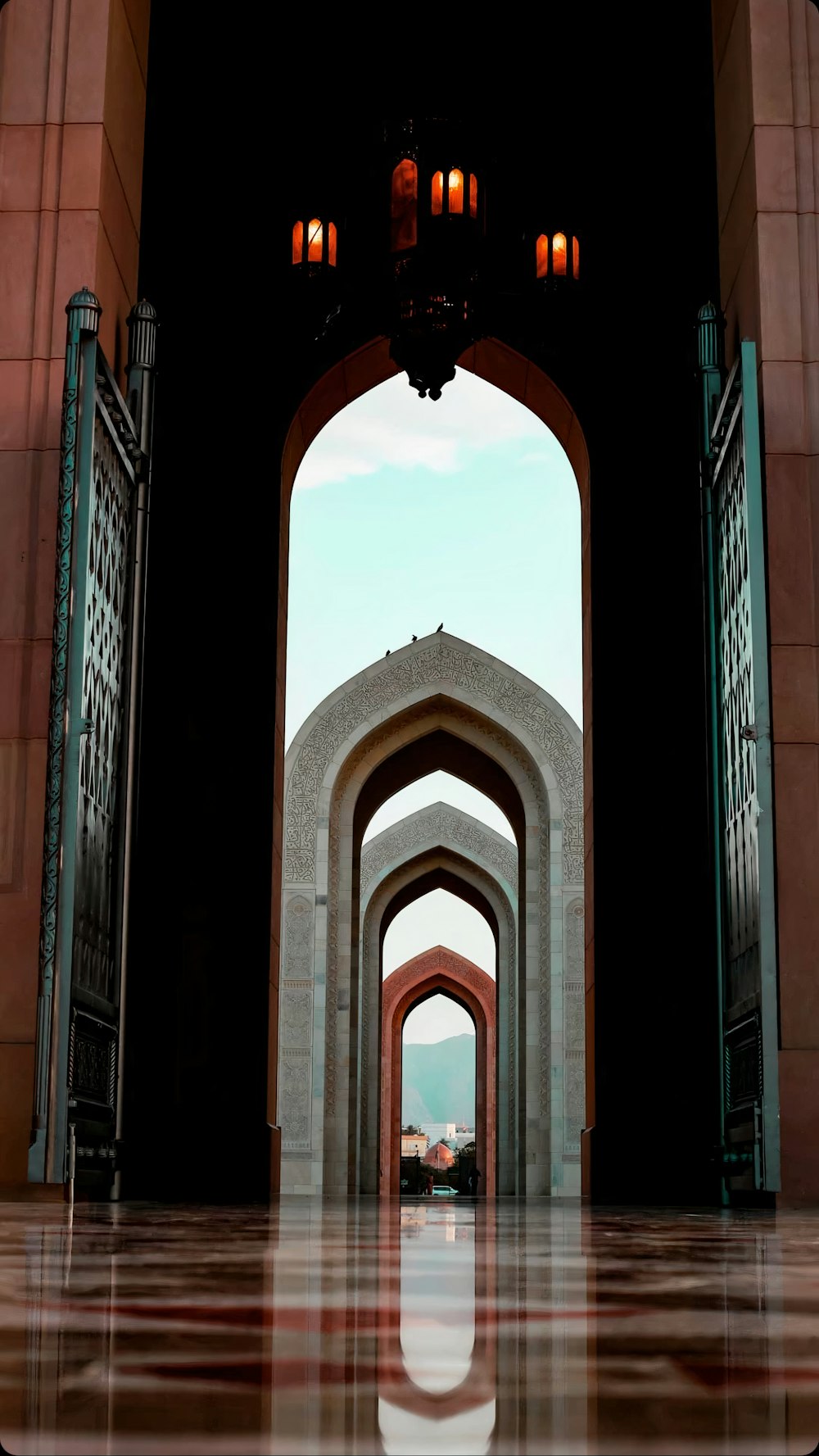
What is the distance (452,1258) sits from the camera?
3.97ft

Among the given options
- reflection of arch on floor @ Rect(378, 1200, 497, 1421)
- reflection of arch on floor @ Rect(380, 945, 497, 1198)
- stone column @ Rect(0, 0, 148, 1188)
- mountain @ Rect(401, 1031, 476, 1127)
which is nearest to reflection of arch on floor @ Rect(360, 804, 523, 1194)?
reflection of arch on floor @ Rect(380, 945, 497, 1198)

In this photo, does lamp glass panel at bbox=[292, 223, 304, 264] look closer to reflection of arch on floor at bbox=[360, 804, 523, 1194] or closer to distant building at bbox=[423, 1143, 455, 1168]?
reflection of arch on floor at bbox=[360, 804, 523, 1194]

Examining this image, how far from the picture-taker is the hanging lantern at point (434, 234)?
150 inches

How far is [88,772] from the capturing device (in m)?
3.80

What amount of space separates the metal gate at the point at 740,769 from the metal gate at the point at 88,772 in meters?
1.64

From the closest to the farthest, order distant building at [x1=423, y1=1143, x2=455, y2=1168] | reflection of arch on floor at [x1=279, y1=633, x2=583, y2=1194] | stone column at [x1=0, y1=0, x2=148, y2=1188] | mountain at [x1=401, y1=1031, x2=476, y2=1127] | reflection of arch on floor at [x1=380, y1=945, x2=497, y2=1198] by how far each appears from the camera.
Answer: stone column at [x1=0, y1=0, x2=148, y2=1188]
reflection of arch on floor at [x1=279, y1=633, x2=583, y2=1194]
reflection of arch on floor at [x1=380, y1=945, x2=497, y2=1198]
distant building at [x1=423, y1=1143, x2=455, y2=1168]
mountain at [x1=401, y1=1031, x2=476, y2=1127]

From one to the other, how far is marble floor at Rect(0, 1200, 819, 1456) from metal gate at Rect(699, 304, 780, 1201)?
246 cm

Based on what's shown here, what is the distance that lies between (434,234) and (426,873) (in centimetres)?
1179

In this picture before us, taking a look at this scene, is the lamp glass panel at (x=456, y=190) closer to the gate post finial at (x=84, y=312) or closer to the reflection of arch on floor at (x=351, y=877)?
the gate post finial at (x=84, y=312)

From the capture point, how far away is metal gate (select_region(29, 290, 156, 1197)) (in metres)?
3.44

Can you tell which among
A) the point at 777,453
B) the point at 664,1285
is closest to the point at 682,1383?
the point at 664,1285

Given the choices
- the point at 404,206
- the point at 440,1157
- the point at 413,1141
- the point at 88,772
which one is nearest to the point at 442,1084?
the point at 440,1157

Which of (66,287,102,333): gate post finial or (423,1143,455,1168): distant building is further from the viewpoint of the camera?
(423,1143,455,1168): distant building

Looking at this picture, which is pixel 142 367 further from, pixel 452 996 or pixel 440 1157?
pixel 440 1157
